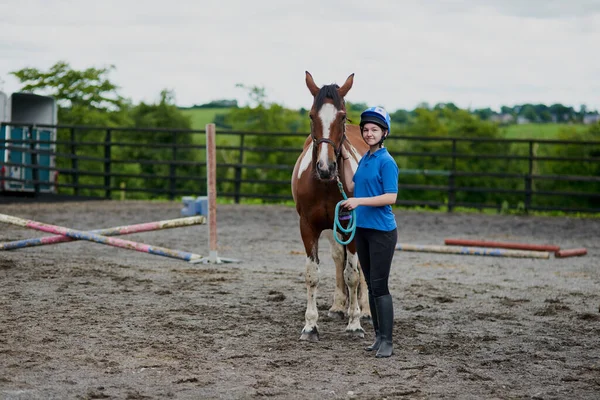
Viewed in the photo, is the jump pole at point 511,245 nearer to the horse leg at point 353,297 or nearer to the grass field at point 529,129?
the horse leg at point 353,297

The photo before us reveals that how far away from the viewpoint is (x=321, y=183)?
16.4 feet

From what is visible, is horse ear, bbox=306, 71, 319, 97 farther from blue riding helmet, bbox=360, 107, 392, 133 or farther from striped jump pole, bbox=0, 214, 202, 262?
striped jump pole, bbox=0, 214, 202, 262

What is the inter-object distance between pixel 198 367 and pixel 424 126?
47.4 m

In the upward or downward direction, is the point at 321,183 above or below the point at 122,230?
above

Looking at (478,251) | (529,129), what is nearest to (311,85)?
A: (478,251)

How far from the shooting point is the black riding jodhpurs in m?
4.46

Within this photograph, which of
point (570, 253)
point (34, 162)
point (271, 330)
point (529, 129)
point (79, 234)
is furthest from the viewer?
point (529, 129)

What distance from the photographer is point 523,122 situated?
62.1 metres

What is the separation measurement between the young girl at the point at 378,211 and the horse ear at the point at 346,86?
0.44 m

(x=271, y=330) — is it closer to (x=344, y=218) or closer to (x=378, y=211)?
(x=344, y=218)

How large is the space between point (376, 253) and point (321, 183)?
2.46ft

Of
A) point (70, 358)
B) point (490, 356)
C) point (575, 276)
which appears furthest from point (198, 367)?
point (575, 276)

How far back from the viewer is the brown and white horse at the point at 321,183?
4617mm

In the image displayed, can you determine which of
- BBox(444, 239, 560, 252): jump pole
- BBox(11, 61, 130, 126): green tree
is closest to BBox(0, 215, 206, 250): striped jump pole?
BBox(444, 239, 560, 252): jump pole
